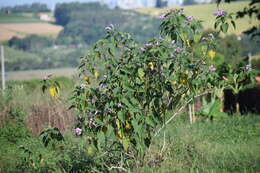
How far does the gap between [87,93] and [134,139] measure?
670 mm

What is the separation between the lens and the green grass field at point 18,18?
46.9 m

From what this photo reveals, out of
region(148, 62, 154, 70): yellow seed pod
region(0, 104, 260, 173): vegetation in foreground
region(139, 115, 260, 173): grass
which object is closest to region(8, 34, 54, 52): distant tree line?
region(0, 104, 260, 173): vegetation in foreground

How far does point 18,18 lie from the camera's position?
50.4 m

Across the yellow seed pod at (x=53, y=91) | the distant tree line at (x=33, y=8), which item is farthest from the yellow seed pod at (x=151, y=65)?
the distant tree line at (x=33, y=8)

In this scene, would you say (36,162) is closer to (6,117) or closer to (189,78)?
(189,78)

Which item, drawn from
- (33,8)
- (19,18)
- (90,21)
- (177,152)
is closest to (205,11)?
(177,152)

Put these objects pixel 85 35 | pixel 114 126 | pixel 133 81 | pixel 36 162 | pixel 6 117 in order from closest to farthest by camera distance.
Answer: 1. pixel 114 126
2. pixel 133 81
3. pixel 36 162
4. pixel 6 117
5. pixel 85 35

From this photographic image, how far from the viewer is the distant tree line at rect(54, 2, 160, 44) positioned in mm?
53875

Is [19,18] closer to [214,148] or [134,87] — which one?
[214,148]

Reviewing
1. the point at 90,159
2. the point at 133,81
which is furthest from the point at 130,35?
the point at 90,159

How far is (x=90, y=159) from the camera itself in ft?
19.7

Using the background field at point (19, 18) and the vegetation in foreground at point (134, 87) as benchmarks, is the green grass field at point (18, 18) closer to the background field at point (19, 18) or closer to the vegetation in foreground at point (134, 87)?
the background field at point (19, 18)

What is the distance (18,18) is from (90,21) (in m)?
12.1

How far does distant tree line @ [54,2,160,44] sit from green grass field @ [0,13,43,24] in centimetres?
366
